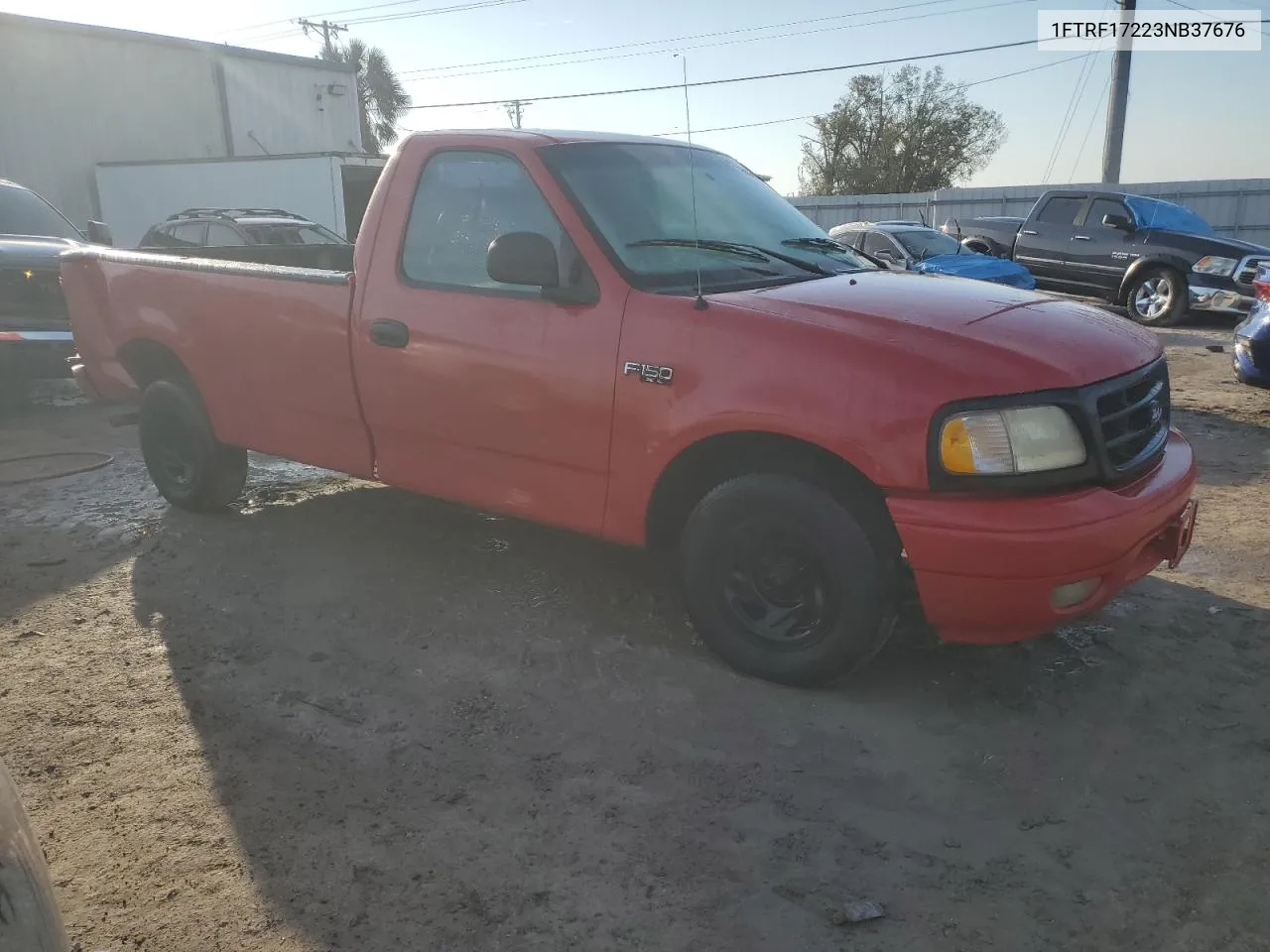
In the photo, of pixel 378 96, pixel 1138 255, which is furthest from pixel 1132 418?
pixel 378 96

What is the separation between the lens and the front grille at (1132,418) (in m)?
2.94

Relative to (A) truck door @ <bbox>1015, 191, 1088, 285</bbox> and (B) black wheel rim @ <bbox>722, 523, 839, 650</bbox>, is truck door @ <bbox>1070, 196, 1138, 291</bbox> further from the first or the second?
(B) black wheel rim @ <bbox>722, 523, 839, 650</bbox>

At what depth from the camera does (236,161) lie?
18797 mm

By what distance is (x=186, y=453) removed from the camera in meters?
5.15

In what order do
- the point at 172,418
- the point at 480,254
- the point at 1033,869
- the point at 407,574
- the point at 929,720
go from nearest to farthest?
1. the point at 1033,869
2. the point at 929,720
3. the point at 480,254
4. the point at 407,574
5. the point at 172,418

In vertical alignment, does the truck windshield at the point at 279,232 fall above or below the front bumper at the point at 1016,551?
above

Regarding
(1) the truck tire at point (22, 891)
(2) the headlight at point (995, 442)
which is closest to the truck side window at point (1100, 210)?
(2) the headlight at point (995, 442)

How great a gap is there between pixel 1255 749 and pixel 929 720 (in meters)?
0.96

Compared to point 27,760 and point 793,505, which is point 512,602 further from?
point 27,760

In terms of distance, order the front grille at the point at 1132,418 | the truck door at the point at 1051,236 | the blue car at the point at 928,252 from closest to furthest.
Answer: the front grille at the point at 1132,418
the blue car at the point at 928,252
the truck door at the point at 1051,236

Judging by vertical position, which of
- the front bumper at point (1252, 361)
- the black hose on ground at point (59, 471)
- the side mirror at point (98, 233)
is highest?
the side mirror at point (98, 233)

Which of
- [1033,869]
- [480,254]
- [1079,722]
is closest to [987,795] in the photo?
[1033,869]

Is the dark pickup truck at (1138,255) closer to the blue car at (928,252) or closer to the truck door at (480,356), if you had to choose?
the blue car at (928,252)

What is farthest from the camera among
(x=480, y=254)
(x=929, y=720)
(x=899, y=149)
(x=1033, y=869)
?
(x=899, y=149)
